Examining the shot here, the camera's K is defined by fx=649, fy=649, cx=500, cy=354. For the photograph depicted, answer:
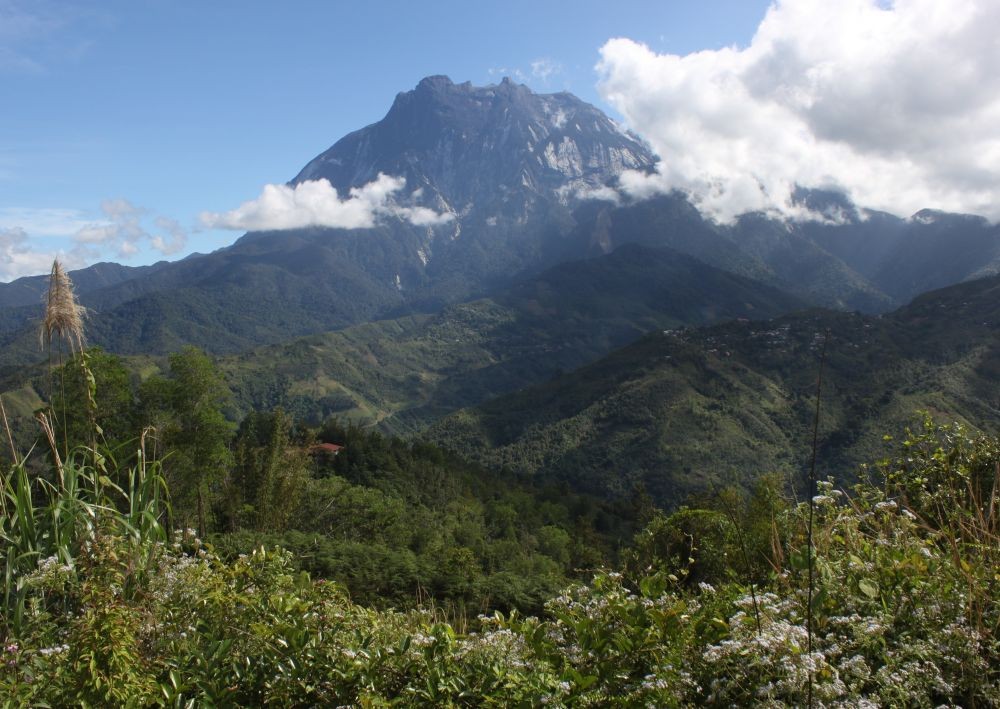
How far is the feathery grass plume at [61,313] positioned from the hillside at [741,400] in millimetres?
95211

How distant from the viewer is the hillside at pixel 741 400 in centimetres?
10656

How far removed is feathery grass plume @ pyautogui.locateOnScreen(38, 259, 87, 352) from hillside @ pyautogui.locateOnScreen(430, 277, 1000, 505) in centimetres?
9521

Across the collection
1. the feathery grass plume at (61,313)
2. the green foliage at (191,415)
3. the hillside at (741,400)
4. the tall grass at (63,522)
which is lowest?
the hillside at (741,400)

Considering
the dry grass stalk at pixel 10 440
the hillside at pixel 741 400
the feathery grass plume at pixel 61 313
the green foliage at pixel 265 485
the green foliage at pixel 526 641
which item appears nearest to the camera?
the green foliage at pixel 526 641

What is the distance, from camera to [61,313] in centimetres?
463

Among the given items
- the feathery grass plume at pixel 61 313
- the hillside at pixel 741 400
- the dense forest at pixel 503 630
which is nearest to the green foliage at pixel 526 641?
the dense forest at pixel 503 630

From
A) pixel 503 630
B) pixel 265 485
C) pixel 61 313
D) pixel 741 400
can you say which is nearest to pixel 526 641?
pixel 503 630

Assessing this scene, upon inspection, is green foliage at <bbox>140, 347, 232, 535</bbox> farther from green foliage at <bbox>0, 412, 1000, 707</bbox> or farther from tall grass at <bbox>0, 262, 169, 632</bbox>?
green foliage at <bbox>0, 412, 1000, 707</bbox>

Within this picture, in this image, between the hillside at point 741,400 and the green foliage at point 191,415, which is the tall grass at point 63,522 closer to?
the green foliage at point 191,415

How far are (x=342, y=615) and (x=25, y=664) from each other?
149 centimetres

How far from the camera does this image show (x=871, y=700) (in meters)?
2.61

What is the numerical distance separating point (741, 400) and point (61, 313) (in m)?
133

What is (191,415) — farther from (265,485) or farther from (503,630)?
(503,630)

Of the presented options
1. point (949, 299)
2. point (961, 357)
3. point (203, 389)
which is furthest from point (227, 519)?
point (949, 299)
